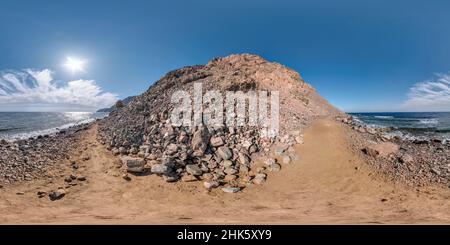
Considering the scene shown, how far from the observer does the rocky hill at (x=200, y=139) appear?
505 inches

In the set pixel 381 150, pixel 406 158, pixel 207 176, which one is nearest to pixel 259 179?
pixel 207 176

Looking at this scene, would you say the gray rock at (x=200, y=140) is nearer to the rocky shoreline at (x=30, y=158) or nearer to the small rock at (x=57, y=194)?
the small rock at (x=57, y=194)

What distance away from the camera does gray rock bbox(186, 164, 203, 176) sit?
1249 cm

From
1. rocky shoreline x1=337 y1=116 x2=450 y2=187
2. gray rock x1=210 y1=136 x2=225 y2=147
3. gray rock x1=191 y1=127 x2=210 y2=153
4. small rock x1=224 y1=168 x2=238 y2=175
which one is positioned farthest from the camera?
gray rock x1=210 y1=136 x2=225 y2=147

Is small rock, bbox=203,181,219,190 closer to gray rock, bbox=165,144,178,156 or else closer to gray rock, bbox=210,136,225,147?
gray rock, bbox=165,144,178,156

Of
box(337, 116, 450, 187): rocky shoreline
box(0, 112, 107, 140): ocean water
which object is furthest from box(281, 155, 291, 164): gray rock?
box(0, 112, 107, 140): ocean water

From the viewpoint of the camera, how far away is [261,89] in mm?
22703

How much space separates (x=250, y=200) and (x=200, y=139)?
5479 millimetres

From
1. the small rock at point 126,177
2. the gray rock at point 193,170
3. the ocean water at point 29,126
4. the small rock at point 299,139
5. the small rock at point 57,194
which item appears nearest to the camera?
the small rock at point 57,194

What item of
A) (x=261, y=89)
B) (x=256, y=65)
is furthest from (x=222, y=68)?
(x=261, y=89)

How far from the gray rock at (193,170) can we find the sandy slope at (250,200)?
0.88 meters

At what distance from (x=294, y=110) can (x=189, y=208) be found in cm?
1354

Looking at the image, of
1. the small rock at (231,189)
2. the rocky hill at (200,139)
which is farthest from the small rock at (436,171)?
the small rock at (231,189)

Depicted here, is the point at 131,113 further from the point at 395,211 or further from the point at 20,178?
the point at 395,211
